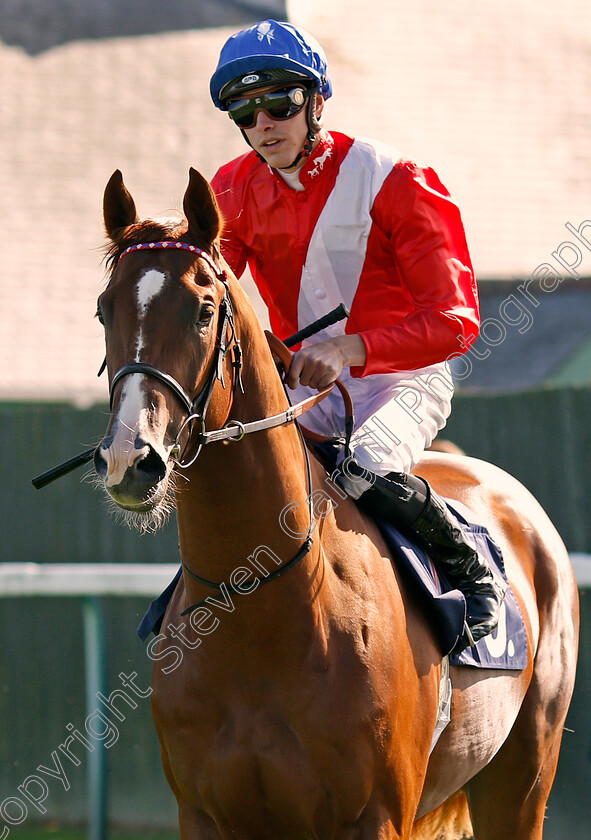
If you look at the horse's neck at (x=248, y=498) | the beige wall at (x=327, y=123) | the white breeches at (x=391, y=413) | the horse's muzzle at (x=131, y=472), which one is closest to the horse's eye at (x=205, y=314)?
the horse's neck at (x=248, y=498)

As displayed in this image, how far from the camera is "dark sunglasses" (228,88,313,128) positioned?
9.36ft

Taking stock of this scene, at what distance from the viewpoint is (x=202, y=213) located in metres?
2.35

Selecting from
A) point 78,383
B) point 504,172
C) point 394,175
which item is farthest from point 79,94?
point 394,175

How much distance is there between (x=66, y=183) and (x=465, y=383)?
19.9 feet

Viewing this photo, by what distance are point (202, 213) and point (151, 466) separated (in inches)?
25.4

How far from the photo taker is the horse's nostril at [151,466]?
2.02 m

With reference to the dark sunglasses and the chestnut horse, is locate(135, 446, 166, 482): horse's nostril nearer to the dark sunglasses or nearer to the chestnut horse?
the chestnut horse

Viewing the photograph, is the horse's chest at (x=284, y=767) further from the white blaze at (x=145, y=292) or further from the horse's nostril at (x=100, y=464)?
the white blaze at (x=145, y=292)

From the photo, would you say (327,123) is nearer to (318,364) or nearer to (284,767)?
(318,364)

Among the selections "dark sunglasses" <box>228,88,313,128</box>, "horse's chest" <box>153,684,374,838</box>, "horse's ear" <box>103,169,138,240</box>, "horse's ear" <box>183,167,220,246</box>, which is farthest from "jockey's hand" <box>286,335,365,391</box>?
"horse's chest" <box>153,684,374,838</box>

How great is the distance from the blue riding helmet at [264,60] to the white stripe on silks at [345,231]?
286 millimetres

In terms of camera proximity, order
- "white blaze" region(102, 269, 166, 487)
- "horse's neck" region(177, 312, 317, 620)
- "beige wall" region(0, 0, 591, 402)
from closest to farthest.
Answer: "white blaze" region(102, 269, 166, 487)
"horse's neck" region(177, 312, 317, 620)
"beige wall" region(0, 0, 591, 402)

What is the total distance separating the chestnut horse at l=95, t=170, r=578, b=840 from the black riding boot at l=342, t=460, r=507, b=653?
0.32 feet

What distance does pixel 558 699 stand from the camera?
3.79 metres
